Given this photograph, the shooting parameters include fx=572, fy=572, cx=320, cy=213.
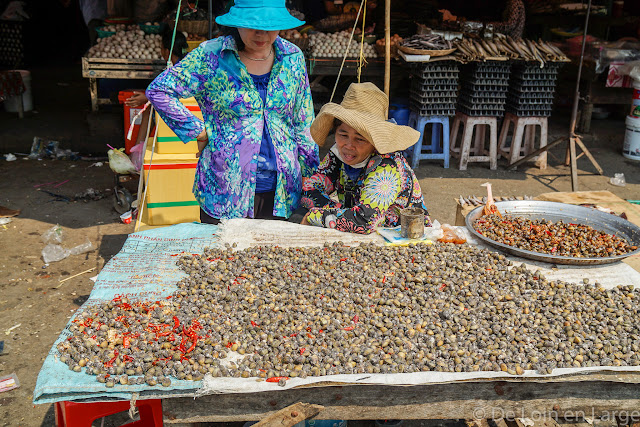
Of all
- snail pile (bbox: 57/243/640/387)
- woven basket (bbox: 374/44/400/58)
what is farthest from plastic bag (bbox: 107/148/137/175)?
woven basket (bbox: 374/44/400/58)

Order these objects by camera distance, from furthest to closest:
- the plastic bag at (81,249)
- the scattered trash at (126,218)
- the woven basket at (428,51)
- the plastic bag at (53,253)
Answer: the woven basket at (428,51) → the scattered trash at (126,218) → the plastic bag at (81,249) → the plastic bag at (53,253)

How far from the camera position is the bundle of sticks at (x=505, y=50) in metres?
6.34

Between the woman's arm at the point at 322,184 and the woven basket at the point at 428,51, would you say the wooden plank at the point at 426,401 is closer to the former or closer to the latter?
the woman's arm at the point at 322,184

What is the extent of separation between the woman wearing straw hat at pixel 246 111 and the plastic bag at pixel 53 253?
1865 mm

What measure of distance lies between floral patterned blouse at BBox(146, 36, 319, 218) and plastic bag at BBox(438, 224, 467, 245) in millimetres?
873

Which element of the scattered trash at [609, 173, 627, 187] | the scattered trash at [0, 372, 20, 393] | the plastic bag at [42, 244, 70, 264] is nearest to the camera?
the scattered trash at [0, 372, 20, 393]

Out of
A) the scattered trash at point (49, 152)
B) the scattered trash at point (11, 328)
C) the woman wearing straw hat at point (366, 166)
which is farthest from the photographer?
the scattered trash at point (49, 152)

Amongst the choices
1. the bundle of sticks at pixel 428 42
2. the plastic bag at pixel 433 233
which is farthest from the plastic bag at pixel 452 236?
the bundle of sticks at pixel 428 42

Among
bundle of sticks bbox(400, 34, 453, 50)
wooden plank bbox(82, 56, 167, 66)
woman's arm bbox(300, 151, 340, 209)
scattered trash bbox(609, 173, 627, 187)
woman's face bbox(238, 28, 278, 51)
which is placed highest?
woman's face bbox(238, 28, 278, 51)

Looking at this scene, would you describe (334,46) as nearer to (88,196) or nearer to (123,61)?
(123,61)

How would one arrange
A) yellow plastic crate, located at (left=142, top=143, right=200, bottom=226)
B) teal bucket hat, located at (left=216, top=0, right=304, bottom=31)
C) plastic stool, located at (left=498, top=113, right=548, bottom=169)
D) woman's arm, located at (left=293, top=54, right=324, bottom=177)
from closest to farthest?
teal bucket hat, located at (left=216, top=0, right=304, bottom=31) → woman's arm, located at (left=293, top=54, right=324, bottom=177) → yellow plastic crate, located at (left=142, top=143, right=200, bottom=226) → plastic stool, located at (left=498, top=113, right=548, bottom=169)

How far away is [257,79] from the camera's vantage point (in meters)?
3.07

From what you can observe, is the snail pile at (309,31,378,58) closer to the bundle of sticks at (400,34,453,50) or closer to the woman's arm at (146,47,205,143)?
the bundle of sticks at (400,34,453,50)

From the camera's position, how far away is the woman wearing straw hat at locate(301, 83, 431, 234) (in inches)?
115
